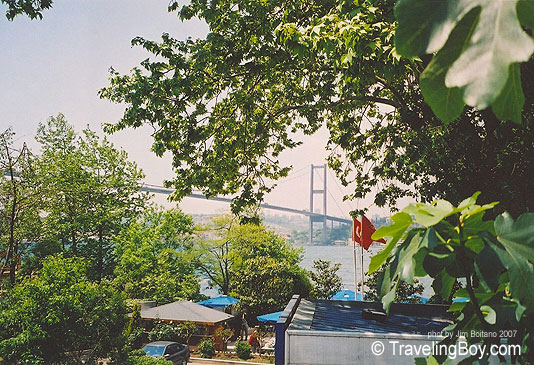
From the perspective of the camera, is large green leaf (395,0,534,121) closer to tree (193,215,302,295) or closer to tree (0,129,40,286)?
tree (0,129,40,286)

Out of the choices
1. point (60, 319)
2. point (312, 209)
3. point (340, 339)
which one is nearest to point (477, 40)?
point (340, 339)

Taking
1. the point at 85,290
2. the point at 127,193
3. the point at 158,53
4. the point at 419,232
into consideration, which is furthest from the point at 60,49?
the point at 419,232

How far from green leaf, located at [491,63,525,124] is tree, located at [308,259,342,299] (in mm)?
23713

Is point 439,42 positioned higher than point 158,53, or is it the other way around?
point 158,53

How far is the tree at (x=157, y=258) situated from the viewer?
25.7m

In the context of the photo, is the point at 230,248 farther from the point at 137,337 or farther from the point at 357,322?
the point at 357,322

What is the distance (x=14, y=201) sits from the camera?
15594 mm

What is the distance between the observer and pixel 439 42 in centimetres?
57

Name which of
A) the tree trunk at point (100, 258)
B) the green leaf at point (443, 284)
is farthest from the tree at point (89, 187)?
the green leaf at point (443, 284)

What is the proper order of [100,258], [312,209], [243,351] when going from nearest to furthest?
[243,351], [100,258], [312,209]

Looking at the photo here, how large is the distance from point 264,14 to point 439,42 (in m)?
7.49

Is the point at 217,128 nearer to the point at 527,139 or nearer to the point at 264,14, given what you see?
the point at 264,14

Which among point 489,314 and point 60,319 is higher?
point 489,314

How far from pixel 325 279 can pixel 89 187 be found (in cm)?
1527
